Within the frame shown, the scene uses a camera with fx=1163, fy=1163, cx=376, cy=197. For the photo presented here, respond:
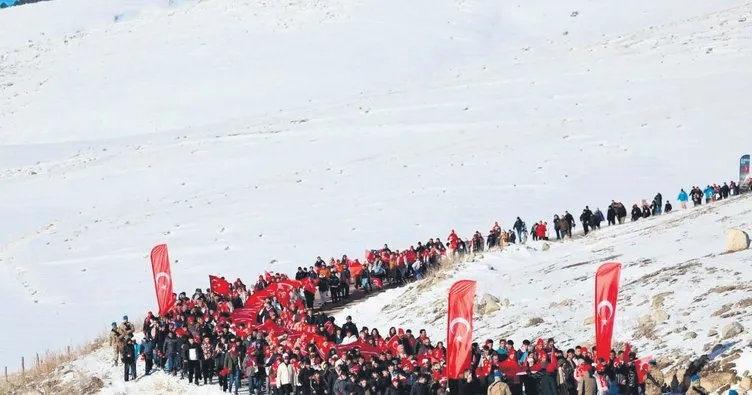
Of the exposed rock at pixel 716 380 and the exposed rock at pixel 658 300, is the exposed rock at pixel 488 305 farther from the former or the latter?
the exposed rock at pixel 716 380

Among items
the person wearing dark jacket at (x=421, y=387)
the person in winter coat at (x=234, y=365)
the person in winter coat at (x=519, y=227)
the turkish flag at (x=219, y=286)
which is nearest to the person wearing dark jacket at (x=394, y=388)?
the person wearing dark jacket at (x=421, y=387)

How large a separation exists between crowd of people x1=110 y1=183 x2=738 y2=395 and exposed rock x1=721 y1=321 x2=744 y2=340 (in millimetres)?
1411

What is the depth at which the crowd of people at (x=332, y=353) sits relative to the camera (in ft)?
62.7

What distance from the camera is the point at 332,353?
22047 mm

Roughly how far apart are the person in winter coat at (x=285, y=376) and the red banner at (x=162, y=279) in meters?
7.99

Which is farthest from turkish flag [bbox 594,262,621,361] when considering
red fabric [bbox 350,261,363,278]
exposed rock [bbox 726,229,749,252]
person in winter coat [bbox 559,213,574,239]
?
person in winter coat [bbox 559,213,574,239]

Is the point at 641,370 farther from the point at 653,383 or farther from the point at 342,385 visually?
the point at 342,385

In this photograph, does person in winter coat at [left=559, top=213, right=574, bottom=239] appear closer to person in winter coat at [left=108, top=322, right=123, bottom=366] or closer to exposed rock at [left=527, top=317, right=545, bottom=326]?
exposed rock at [left=527, top=317, right=545, bottom=326]

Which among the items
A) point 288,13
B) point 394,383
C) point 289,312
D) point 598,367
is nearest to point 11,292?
point 289,312

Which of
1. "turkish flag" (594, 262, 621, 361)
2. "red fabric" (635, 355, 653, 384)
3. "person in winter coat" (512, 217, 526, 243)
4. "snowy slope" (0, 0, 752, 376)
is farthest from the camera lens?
"snowy slope" (0, 0, 752, 376)

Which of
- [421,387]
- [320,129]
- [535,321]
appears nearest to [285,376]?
[421,387]

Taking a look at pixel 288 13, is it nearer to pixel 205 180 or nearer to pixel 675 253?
pixel 205 180

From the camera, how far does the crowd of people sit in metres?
19.1

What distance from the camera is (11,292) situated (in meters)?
42.1
